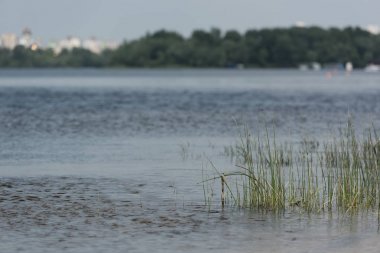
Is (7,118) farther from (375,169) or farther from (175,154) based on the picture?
(375,169)

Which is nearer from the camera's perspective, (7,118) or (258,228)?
(258,228)

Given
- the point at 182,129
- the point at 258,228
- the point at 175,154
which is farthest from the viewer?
the point at 182,129

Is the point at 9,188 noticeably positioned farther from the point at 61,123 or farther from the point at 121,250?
the point at 61,123

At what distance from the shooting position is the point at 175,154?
142 feet

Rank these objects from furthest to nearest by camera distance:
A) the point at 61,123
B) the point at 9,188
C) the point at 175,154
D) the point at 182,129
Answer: the point at 61,123
the point at 182,129
the point at 175,154
the point at 9,188

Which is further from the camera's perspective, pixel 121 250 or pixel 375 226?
pixel 375 226

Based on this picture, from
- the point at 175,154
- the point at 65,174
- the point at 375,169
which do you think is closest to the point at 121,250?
the point at 375,169

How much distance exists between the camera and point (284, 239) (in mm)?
23078

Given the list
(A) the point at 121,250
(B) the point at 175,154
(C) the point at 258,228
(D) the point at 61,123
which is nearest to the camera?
(A) the point at 121,250

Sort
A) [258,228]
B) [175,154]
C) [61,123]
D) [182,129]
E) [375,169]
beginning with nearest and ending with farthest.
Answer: [258,228]
[375,169]
[175,154]
[182,129]
[61,123]

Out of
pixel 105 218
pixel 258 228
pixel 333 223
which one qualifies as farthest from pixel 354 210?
pixel 105 218

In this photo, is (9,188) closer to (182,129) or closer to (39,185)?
(39,185)

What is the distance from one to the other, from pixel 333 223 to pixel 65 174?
43.2ft

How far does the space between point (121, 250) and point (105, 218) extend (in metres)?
4.01
